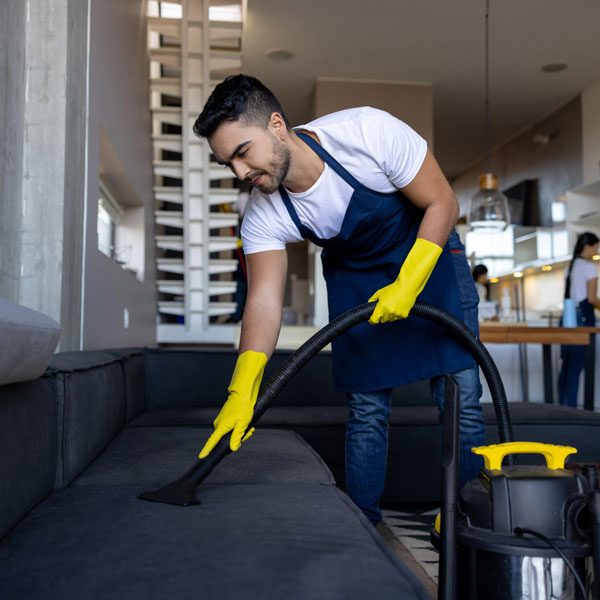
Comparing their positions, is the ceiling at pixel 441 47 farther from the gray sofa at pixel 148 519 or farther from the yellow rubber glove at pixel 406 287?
the gray sofa at pixel 148 519

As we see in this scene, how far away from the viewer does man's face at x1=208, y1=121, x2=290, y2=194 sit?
4.40ft

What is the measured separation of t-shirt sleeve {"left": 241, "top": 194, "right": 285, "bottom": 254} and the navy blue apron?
0.21ft

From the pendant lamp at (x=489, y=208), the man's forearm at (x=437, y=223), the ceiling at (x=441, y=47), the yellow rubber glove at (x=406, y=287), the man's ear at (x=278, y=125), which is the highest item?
the ceiling at (x=441, y=47)

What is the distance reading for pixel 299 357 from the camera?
119 cm

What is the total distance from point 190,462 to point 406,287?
23.1 inches

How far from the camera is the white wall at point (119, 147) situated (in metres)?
2.48

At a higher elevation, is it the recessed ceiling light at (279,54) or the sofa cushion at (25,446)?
the recessed ceiling light at (279,54)

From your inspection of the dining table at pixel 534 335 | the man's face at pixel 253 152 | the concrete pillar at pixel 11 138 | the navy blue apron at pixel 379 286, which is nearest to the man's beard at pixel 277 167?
the man's face at pixel 253 152

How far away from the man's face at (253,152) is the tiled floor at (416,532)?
972 millimetres

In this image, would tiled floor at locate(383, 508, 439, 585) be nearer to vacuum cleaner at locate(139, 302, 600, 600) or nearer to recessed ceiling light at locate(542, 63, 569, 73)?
vacuum cleaner at locate(139, 302, 600, 600)

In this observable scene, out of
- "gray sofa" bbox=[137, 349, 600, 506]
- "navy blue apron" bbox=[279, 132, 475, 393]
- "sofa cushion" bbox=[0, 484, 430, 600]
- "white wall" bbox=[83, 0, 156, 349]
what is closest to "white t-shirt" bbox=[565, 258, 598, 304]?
"gray sofa" bbox=[137, 349, 600, 506]

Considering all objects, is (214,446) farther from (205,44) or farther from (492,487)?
(205,44)

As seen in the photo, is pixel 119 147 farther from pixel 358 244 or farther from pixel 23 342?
pixel 23 342

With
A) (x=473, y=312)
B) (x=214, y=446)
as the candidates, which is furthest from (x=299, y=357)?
(x=473, y=312)
